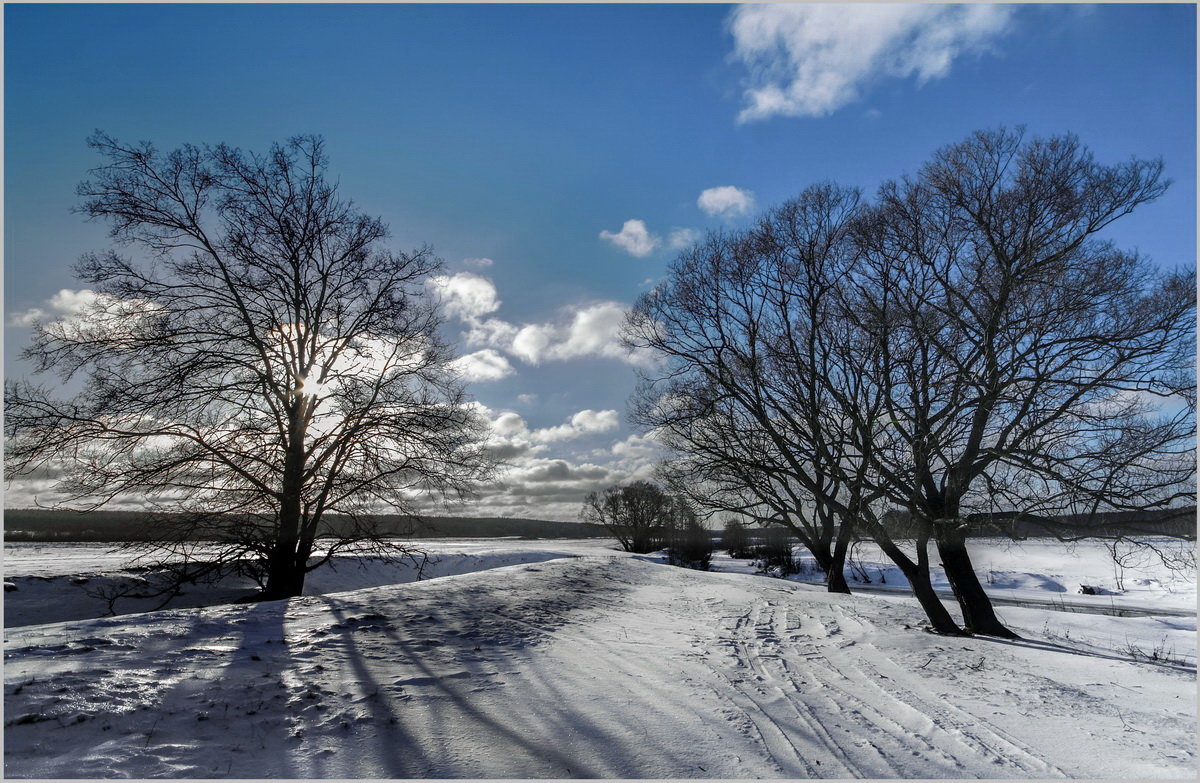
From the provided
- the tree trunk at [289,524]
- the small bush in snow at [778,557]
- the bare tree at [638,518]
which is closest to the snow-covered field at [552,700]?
the tree trunk at [289,524]

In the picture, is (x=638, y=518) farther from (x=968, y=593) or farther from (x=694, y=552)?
(x=968, y=593)

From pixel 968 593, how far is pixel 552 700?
801 cm

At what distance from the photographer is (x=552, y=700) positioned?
15.8ft

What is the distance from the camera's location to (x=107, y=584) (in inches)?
430

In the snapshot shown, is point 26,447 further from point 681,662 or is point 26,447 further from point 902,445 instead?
point 902,445

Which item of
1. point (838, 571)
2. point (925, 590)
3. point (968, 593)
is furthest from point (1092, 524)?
point (838, 571)

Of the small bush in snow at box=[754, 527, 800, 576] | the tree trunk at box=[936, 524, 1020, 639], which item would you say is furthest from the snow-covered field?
the small bush in snow at box=[754, 527, 800, 576]

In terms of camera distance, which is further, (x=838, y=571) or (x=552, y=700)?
(x=838, y=571)

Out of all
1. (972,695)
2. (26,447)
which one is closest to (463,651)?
(972,695)

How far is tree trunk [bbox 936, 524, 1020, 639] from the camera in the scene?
9.19 m

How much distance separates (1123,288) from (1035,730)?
6344 millimetres

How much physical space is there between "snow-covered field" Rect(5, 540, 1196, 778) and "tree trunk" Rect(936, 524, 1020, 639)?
575 millimetres

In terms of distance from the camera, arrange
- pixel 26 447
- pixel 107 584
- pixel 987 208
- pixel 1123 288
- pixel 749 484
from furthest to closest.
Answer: pixel 749 484, pixel 107 584, pixel 987 208, pixel 26 447, pixel 1123 288

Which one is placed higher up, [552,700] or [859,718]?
[552,700]
